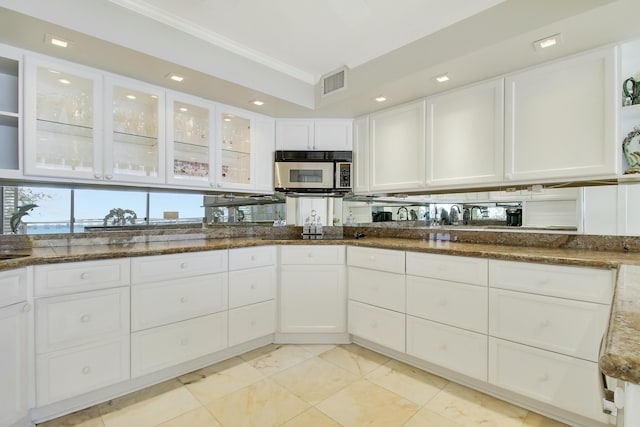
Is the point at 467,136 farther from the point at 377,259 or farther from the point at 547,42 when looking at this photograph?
the point at 377,259

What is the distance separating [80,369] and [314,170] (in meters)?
2.26

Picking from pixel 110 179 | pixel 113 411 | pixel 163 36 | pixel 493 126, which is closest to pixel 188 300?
pixel 113 411

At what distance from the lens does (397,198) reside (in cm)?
309

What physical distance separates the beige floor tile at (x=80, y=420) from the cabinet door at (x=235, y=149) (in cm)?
174

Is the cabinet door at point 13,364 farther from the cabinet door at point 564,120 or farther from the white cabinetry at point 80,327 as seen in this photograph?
the cabinet door at point 564,120

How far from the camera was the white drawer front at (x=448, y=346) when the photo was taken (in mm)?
1926

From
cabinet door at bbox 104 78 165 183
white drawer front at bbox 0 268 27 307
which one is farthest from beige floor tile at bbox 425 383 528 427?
cabinet door at bbox 104 78 165 183

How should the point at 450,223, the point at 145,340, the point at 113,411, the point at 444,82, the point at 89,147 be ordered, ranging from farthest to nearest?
the point at 450,223, the point at 444,82, the point at 89,147, the point at 145,340, the point at 113,411

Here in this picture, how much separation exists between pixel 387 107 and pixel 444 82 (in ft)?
2.01

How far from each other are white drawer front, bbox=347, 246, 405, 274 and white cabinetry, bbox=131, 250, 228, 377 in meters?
1.04

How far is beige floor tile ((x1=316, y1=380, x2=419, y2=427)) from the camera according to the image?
1.72 m

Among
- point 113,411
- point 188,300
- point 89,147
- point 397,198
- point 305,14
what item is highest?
point 305,14

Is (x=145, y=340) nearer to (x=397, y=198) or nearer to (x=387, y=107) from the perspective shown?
(x=397, y=198)

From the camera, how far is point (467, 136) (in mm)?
2332
